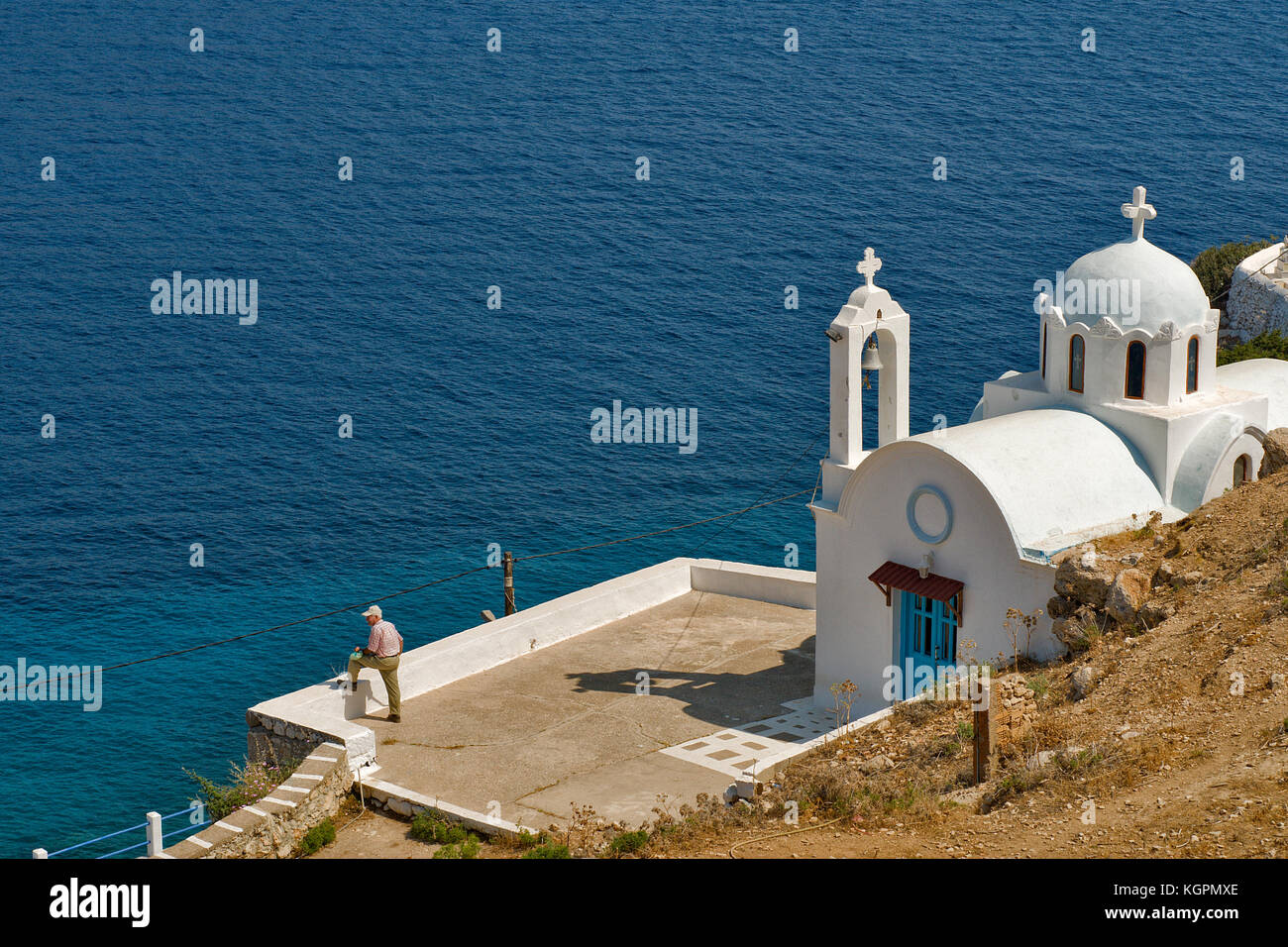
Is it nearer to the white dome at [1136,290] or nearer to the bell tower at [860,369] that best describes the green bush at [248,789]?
the bell tower at [860,369]

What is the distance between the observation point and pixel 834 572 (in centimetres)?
2597

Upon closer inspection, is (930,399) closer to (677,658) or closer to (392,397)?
(392,397)

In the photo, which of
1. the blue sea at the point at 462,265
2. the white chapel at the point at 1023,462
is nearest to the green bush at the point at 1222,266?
the blue sea at the point at 462,265

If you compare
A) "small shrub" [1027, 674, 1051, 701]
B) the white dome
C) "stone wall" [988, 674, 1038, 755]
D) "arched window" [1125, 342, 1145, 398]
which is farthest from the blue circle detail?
the white dome

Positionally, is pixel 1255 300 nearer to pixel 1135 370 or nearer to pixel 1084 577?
pixel 1135 370

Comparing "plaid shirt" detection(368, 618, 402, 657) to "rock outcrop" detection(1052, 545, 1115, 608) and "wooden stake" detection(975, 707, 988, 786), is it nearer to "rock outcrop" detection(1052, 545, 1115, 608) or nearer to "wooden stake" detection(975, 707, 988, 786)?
"wooden stake" detection(975, 707, 988, 786)

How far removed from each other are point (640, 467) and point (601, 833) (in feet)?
130

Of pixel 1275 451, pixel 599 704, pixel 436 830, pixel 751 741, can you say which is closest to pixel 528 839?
pixel 436 830

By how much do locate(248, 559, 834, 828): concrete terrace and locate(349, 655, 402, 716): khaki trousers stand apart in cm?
38

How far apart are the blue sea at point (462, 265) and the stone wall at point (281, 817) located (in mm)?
14855

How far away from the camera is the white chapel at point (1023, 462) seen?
23.2 m

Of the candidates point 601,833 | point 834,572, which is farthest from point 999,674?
point 601,833

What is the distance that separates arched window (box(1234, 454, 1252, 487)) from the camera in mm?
25000

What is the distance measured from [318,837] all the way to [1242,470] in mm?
16606
